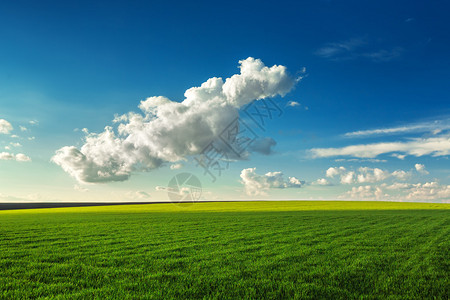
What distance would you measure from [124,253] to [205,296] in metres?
6.59

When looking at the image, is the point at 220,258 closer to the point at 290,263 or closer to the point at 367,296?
the point at 290,263

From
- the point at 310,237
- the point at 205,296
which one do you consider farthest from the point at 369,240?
the point at 205,296

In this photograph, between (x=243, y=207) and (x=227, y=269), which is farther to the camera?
(x=243, y=207)

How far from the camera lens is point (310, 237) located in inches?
664

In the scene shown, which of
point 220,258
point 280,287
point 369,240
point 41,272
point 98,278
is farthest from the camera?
point 369,240

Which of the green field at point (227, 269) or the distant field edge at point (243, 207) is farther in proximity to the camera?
the distant field edge at point (243, 207)

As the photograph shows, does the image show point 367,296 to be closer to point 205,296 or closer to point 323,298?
point 323,298

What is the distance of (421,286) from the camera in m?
8.11

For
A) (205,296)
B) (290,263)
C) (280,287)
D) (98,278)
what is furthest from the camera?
(290,263)

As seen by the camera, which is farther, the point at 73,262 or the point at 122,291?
the point at 73,262

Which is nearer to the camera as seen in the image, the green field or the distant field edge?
the green field

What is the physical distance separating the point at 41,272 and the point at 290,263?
26.7 feet

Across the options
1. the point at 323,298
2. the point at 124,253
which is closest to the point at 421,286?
the point at 323,298

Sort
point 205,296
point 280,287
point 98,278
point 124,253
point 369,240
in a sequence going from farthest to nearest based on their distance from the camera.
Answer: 1. point 369,240
2. point 124,253
3. point 98,278
4. point 280,287
5. point 205,296
